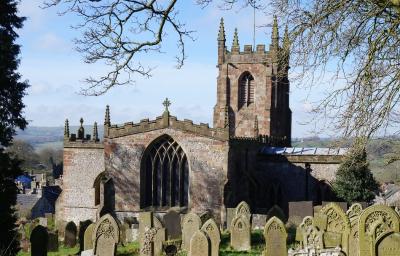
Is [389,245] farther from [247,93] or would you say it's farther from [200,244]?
[247,93]

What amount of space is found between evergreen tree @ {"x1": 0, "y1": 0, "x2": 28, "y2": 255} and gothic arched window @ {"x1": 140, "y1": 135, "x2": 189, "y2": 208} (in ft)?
34.1

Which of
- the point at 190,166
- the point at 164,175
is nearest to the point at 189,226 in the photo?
the point at 190,166

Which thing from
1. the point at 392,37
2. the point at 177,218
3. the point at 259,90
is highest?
the point at 259,90

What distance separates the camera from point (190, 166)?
3145cm

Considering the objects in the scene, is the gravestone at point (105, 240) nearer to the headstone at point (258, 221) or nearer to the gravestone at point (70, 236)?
the gravestone at point (70, 236)

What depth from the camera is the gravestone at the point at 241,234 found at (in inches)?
795

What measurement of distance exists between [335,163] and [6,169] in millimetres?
19071

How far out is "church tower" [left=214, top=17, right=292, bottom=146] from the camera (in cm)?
4447

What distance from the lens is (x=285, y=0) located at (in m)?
10.3

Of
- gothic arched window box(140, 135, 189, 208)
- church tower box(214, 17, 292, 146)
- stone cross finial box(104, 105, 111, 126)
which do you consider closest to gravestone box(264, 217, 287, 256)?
gothic arched window box(140, 135, 189, 208)

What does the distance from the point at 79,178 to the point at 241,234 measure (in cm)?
1757

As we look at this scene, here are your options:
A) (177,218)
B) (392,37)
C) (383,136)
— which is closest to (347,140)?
(383,136)

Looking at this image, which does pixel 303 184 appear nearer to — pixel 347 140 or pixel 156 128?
pixel 156 128

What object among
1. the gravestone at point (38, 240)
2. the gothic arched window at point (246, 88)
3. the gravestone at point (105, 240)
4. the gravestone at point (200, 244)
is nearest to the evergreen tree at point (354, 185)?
the gothic arched window at point (246, 88)
